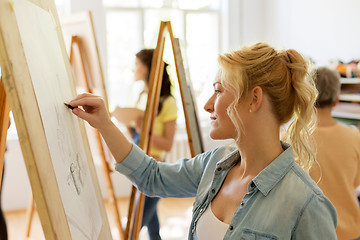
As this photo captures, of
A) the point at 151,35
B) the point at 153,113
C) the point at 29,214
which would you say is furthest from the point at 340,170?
the point at 151,35

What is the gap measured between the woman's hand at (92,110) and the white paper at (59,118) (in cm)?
3

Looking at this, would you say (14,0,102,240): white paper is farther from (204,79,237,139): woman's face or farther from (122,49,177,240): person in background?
(122,49,177,240): person in background

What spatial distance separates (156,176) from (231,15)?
4.05 meters

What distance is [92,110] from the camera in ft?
3.96

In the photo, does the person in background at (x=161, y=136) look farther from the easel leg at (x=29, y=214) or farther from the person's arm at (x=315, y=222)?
the person's arm at (x=315, y=222)

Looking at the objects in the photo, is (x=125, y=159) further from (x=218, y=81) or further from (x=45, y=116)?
(x=45, y=116)

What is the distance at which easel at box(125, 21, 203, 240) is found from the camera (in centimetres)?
177

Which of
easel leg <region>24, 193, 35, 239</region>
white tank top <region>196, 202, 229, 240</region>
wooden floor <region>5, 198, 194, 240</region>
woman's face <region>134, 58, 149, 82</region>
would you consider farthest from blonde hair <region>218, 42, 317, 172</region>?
wooden floor <region>5, 198, 194, 240</region>

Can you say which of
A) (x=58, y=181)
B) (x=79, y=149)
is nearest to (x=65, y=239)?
(x=58, y=181)

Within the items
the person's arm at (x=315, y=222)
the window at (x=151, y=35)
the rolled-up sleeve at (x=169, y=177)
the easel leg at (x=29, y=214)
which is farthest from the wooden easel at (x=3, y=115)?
the window at (x=151, y=35)

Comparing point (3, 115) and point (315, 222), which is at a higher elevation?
point (3, 115)

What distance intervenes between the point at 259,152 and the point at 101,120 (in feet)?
1.59

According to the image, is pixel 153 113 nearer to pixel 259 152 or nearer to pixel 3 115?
pixel 259 152

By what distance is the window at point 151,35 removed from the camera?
4930mm
